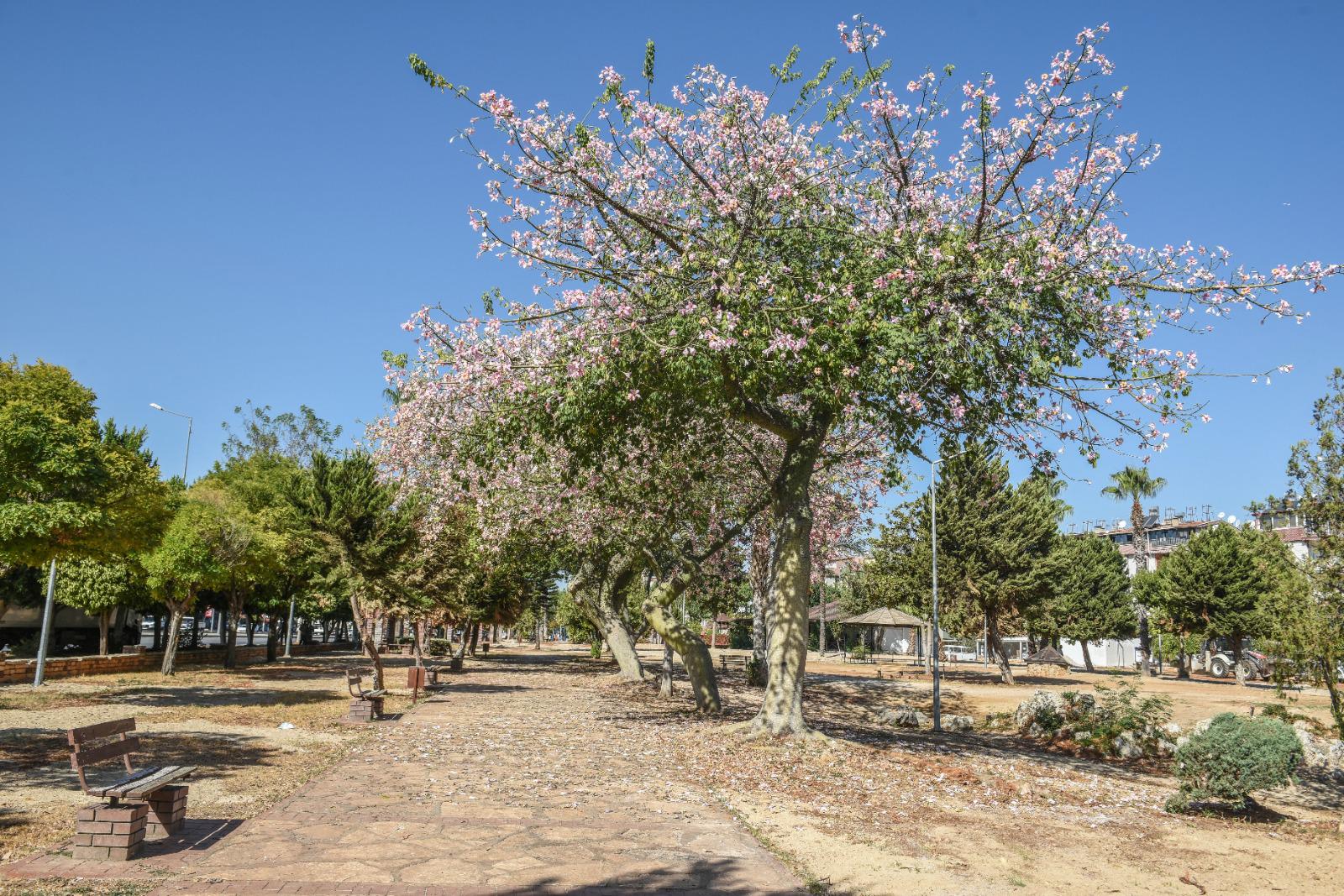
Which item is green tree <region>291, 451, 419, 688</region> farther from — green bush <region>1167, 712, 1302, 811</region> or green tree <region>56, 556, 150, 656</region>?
green bush <region>1167, 712, 1302, 811</region>

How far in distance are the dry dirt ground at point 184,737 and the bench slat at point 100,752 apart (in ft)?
1.97

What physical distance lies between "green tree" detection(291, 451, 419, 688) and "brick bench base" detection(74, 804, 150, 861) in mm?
18775

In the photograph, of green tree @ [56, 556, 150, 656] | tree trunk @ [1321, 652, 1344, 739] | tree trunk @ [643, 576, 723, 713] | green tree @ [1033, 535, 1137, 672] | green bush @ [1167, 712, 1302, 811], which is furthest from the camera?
green tree @ [1033, 535, 1137, 672]

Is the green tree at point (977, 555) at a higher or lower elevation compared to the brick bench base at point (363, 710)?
higher

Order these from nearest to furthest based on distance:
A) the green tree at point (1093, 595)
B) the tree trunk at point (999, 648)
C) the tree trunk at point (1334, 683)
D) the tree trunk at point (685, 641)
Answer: the tree trunk at point (1334, 683), the tree trunk at point (685, 641), the tree trunk at point (999, 648), the green tree at point (1093, 595)

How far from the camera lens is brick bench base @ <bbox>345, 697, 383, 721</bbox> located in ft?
56.7

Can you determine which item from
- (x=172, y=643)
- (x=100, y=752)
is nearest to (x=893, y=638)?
(x=172, y=643)

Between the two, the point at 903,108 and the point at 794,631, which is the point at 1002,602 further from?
the point at 903,108

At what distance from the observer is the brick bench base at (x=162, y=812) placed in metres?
7.64

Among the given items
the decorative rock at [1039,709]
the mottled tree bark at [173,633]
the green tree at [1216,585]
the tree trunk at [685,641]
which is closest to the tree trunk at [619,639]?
the tree trunk at [685,641]

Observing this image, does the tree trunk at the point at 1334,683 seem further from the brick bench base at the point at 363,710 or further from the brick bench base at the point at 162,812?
the brick bench base at the point at 363,710

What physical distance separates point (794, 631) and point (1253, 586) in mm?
39100

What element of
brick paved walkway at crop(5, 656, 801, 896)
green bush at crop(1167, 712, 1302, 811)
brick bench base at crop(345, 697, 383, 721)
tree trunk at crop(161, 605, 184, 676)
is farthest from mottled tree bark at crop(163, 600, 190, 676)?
green bush at crop(1167, 712, 1302, 811)

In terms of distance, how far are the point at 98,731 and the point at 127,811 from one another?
74.3 inches
